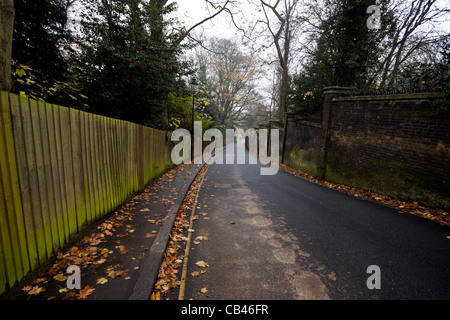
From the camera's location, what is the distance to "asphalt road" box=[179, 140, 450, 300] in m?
2.69

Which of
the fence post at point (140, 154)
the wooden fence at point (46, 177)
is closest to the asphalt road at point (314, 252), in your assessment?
the wooden fence at point (46, 177)

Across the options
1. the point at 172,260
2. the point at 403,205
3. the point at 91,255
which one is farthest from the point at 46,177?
the point at 403,205

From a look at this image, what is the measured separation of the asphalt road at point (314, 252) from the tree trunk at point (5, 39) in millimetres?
3624

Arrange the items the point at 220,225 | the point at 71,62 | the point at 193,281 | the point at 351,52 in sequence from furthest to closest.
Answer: the point at 351,52
the point at 71,62
the point at 220,225
the point at 193,281

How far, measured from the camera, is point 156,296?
2570mm

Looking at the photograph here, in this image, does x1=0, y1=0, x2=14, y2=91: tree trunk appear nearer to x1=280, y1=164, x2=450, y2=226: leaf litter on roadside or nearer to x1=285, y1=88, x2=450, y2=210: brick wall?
x1=280, y1=164, x2=450, y2=226: leaf litter on roadside

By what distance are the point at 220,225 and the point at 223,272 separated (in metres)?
1.63

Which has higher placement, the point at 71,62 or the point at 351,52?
the point at 351,52

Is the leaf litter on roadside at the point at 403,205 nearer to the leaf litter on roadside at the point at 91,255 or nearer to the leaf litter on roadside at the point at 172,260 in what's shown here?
the leaf litter on roadside at the point at 172,260

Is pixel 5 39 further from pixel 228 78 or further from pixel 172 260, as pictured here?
pixel 228 78

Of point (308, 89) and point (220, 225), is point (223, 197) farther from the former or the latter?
point (308, 89)

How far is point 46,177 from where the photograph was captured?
2686mm

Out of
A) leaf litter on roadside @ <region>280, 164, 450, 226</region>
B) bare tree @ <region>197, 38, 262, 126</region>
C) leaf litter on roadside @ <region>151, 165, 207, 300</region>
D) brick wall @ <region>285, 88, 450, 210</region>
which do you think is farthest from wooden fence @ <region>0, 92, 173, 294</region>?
bare tree @ <region>197, 38, 262, 126</region>

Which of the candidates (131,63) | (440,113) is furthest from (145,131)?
(440,113)
